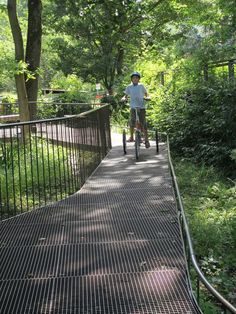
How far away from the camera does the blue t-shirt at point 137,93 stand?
1170 centimetres

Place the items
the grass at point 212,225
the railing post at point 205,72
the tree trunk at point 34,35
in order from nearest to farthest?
the grass at point 212,225 → the railing post at point 205,72 → the tree trunk at point 34,35

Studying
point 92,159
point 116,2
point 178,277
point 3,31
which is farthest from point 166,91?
point 178,277

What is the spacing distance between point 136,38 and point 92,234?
2392 centimetres

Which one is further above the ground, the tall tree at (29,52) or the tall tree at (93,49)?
the tall tree at (93,49)

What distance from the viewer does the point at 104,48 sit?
99.3ft

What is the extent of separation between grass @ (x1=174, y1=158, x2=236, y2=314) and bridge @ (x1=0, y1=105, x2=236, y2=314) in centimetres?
52

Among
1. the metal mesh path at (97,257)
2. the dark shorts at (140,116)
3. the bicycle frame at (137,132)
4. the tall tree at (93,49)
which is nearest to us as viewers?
the metal mesh path at (97,257)

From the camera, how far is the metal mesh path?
13.8 feet

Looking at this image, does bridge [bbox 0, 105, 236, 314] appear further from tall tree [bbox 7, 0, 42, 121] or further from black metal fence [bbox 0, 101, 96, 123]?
black metal fence [bbox 0, 101, 96, 123]

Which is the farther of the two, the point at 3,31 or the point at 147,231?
the point at 3,31

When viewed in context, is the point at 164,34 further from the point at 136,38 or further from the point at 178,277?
the point at 178,277

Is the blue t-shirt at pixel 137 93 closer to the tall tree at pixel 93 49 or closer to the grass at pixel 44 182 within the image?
the grass at pixel 44 182

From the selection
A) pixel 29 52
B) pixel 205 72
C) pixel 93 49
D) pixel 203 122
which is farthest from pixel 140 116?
pixel 93 49

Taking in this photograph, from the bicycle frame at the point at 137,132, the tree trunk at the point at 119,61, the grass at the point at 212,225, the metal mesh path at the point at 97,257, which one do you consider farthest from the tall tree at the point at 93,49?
the metal mesh path at the point at 97,257
